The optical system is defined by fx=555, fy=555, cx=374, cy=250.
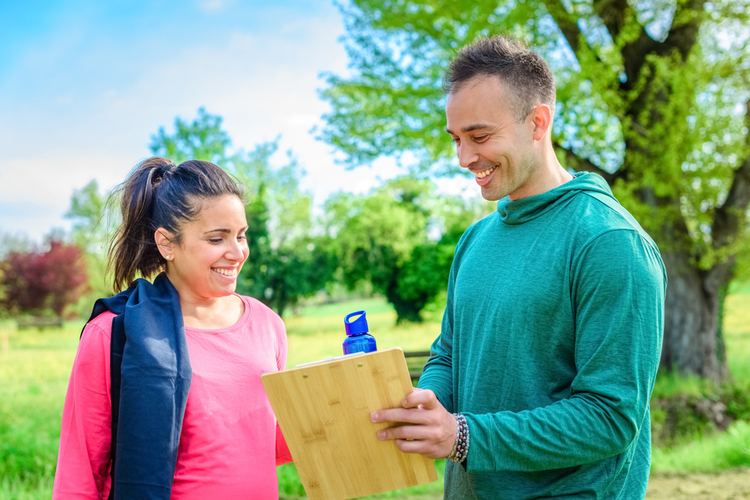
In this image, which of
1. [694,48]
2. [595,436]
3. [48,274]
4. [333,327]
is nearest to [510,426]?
[595,436]

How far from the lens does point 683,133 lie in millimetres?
6250

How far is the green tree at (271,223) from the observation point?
1809 centimetres

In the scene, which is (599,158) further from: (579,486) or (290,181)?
(290,181)

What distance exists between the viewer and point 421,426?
1.28 m

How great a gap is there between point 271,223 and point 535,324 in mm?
17964

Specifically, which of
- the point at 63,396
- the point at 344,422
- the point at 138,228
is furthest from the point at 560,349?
the point at 63,396

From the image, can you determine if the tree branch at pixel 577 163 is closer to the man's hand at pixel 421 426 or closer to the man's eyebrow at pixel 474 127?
the man's eyebrow at pixel 474 127

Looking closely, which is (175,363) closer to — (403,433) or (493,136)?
(403,433)

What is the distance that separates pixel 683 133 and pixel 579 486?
601 cm

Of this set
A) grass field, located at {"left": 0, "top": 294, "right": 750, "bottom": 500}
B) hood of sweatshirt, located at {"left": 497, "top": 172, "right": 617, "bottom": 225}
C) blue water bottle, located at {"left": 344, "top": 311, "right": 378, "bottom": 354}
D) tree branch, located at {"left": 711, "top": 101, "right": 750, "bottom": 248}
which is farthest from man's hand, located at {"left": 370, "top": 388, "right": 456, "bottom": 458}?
tree branch, located at {"left": 711, "top": 101, "right": 750, "bottom": 248}

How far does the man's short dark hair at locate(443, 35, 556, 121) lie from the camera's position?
1.56 meters

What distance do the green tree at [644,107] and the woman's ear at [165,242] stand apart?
560 centimetres

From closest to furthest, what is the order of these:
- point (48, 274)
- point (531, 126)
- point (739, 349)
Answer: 1. point (531, 126)
2. point (739, 349)
3. point (48, 274)

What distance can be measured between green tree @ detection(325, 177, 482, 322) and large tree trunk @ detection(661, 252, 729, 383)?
38.6 ft
